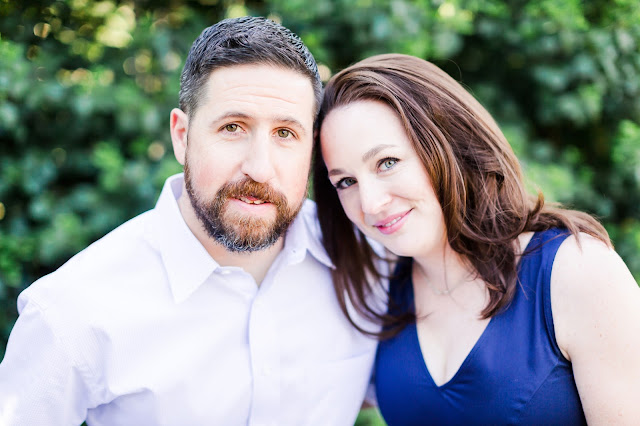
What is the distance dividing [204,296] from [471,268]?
1.12 m

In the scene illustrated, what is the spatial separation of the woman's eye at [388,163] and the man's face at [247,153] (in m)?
0.32

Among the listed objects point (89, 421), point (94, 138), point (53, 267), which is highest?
point (94, 138)

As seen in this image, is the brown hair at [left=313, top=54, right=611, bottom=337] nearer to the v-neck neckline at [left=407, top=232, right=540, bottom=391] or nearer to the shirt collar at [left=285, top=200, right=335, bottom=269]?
the v-neck neckline at [left=407, top=232, right=540, bottom=391]

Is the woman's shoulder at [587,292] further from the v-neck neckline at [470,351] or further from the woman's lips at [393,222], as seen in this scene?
the woman's lips at [393,222]

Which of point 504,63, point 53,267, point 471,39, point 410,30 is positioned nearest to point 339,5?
point 410,30

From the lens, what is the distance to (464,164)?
2.12 m

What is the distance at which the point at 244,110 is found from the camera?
74.6 inches

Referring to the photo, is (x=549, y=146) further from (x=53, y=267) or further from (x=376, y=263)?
(x=53, y=267)

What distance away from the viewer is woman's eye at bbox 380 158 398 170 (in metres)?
2.01

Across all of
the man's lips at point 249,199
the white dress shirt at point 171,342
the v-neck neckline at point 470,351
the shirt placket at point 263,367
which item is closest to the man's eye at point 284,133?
the man's lips at point 249,199

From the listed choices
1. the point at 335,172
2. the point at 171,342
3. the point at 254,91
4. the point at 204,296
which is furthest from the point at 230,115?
the point at 171,342

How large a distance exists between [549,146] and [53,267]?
3.06 m

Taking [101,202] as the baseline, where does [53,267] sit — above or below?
below

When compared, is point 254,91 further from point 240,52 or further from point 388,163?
point 388,163
